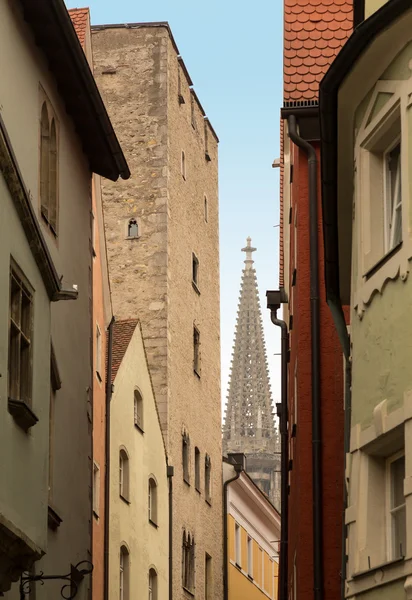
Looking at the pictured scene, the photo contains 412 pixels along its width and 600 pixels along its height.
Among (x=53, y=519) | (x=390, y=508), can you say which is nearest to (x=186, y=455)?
(x=53, y=519)

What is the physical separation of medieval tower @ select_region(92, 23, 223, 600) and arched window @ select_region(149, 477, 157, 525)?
9.70ft

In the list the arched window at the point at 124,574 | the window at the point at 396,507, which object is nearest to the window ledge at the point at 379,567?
the window at the point at 396,507

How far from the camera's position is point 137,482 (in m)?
35.8

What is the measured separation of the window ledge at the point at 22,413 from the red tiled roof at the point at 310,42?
27.0ft

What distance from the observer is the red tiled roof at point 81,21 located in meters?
24.2

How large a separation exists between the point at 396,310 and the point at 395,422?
2.86 feet

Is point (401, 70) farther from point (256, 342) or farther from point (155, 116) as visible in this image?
point (256, 342)

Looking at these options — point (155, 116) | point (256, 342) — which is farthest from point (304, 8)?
point (256, 342)

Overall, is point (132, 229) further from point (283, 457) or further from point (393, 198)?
point (393, 198)

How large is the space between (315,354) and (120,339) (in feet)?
56.3

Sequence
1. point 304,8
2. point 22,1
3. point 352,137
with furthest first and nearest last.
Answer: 1. point 304,8
2. point 22,1
3. point 352,137

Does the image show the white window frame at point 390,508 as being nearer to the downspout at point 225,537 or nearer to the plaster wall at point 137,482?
the plaster wall at point 137,482

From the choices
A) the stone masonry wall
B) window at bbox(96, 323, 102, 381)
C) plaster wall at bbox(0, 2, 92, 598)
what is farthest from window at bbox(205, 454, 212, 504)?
plaster wall at bbox(0, 2, 92, 598)

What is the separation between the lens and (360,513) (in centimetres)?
1226
